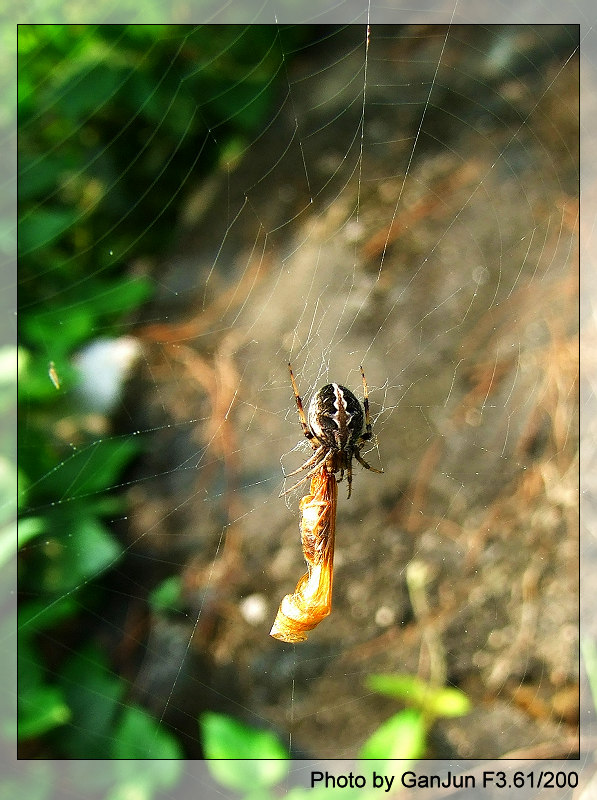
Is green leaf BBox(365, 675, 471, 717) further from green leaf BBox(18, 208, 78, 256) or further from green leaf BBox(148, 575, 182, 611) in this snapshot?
green leaf BBox(18, 208, 78, 256)

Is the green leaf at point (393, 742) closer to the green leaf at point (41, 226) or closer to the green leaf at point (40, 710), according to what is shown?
the green leaf at point (40, 710)

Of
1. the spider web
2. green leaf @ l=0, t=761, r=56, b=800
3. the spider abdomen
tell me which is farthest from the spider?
green leaf @ l=0, t=761, r=56, b=800

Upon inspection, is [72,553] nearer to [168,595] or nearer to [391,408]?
[168,595]

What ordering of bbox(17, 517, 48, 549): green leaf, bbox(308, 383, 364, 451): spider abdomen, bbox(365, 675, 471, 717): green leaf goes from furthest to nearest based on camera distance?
bbox(365, 675, 471, 717): green leaf → bbox(17, 517, 48, 549): green leaf → bbox(308, 383, 364, 451): spider abdomen

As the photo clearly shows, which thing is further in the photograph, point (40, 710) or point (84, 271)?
Answer: point (84, 271)

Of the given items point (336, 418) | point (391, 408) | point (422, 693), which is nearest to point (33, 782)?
point (422, 693)

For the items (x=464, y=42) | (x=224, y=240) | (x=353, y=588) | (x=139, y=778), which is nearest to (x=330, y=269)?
(x=224, y=240)

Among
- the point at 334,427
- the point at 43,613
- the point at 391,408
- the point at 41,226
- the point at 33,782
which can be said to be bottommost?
the point at 33,782

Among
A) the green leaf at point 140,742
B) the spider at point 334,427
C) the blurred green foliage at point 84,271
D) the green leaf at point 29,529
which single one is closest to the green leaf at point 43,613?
the blurred green foliage at point 84,271
